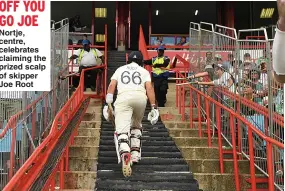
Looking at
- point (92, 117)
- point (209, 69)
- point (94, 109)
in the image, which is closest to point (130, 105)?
point (209, 69)

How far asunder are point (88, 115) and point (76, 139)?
1963 mm

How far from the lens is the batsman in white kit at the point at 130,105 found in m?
6.82

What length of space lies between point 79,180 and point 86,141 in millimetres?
1748

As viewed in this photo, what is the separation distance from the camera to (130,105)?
693 cm

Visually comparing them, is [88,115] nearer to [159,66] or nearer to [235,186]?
[159,66]

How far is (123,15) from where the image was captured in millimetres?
20984

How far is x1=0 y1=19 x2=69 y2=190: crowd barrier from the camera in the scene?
564 cm

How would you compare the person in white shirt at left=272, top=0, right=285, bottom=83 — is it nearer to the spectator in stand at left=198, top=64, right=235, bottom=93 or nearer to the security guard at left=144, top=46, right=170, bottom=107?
the spectator in stand at left=198, top=64, right=235, bottom=93

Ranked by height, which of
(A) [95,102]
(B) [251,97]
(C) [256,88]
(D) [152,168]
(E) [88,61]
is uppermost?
(E) [88,61]

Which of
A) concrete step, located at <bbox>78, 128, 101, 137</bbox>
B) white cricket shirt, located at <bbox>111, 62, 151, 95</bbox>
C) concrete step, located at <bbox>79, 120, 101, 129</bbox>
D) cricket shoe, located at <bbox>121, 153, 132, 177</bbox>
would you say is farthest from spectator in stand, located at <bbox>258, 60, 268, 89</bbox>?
concrete step, located at <bbox>79, 120, 101, 129</bbox>

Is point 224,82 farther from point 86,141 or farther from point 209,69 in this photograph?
point 86,141

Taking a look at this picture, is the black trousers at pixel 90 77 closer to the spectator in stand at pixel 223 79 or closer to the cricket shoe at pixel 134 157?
the spectator in stand at pixel 223 79

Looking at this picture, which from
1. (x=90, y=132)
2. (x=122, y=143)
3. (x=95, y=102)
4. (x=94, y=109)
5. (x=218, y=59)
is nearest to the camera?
(x=122, y=143)

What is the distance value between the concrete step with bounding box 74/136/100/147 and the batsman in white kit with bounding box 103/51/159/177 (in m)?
1.38
